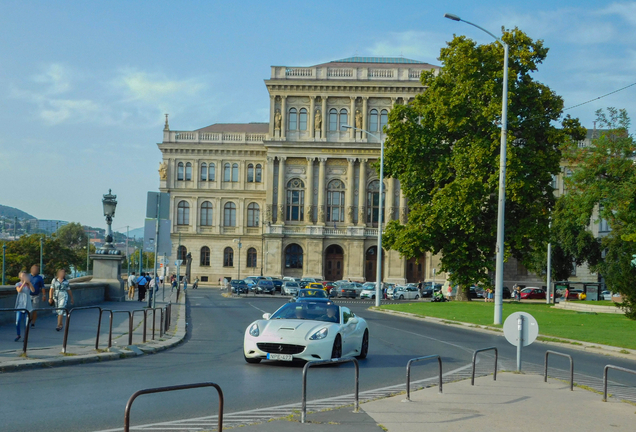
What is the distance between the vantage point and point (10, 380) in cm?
1184

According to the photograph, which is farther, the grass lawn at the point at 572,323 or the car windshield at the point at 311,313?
the grass lawn at the point at 572,323

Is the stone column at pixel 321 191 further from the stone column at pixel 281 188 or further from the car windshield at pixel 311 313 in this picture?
the car windshield at pixel 311 313

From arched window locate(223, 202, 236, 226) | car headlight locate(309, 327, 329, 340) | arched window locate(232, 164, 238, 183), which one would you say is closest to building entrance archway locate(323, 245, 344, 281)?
arched window locate(223, 202, 236, 226)

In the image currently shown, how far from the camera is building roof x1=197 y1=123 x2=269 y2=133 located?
352 feet

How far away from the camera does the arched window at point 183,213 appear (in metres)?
98.1

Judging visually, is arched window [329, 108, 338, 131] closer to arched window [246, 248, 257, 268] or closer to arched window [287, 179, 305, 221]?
arched window [287, 179, 305, 221]

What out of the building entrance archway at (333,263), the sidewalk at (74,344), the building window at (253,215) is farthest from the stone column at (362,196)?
the sidewalk at (74,344)

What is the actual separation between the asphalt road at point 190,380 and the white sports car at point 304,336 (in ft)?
1.05

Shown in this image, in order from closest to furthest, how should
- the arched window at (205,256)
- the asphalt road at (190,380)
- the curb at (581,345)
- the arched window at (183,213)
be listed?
the asphalt road at (190,380), the curb at (581,345), the arched window at (205,256), the arched window at (183,213)

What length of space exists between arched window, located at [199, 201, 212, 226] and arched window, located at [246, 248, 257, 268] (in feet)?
21.2

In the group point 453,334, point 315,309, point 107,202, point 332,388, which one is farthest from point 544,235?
point 332,388

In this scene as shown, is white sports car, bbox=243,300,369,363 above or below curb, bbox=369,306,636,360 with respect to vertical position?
above

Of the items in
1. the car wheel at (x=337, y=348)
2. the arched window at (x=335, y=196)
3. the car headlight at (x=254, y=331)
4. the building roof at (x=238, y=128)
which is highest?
the building roof at (x=238, y=128)

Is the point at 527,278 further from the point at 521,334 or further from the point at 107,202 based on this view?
the point at 521,334
